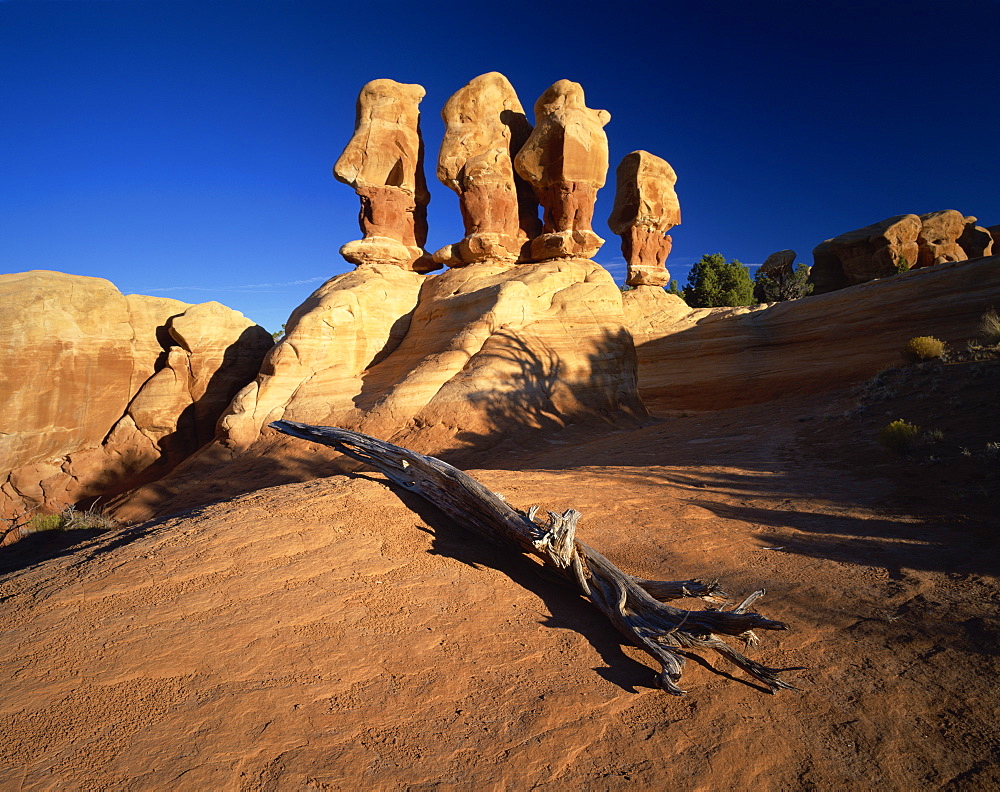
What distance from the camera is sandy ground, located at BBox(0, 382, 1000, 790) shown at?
6.92 feet

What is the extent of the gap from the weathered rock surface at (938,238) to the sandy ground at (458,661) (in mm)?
29862

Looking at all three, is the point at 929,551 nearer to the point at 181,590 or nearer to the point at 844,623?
the point at 844,623

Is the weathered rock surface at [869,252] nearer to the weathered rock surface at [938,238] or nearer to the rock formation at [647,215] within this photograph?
the weathered rock surface at [938,238]

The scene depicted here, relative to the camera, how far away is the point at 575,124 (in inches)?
616

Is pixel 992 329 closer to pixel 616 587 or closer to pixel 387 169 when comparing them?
pixel 616 587

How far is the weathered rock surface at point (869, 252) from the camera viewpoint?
25469mm

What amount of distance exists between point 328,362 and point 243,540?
996cm

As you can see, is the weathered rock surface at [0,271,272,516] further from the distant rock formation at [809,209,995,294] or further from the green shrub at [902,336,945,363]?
the distant rock formation at [809,209,995,294]

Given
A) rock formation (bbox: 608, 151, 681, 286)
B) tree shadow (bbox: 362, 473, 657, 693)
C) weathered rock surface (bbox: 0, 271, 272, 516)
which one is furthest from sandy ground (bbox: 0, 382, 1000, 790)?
rock formation (bbox: 608, 151, 681, 286)

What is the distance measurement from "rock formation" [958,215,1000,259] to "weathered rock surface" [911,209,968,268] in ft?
5.33

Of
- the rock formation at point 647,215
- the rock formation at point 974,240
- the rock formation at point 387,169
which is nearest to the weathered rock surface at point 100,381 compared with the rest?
the rock formation at point 387,169

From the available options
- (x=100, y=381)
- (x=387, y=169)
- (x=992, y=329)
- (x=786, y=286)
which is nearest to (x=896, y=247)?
(x=786, y=286)

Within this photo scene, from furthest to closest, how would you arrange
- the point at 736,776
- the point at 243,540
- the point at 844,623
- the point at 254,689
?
the point at 243,540 → the point at 844,623 → the point at 254,689 → the point at 736,776

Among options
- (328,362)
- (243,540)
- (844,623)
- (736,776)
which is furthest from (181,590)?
(328,362)
